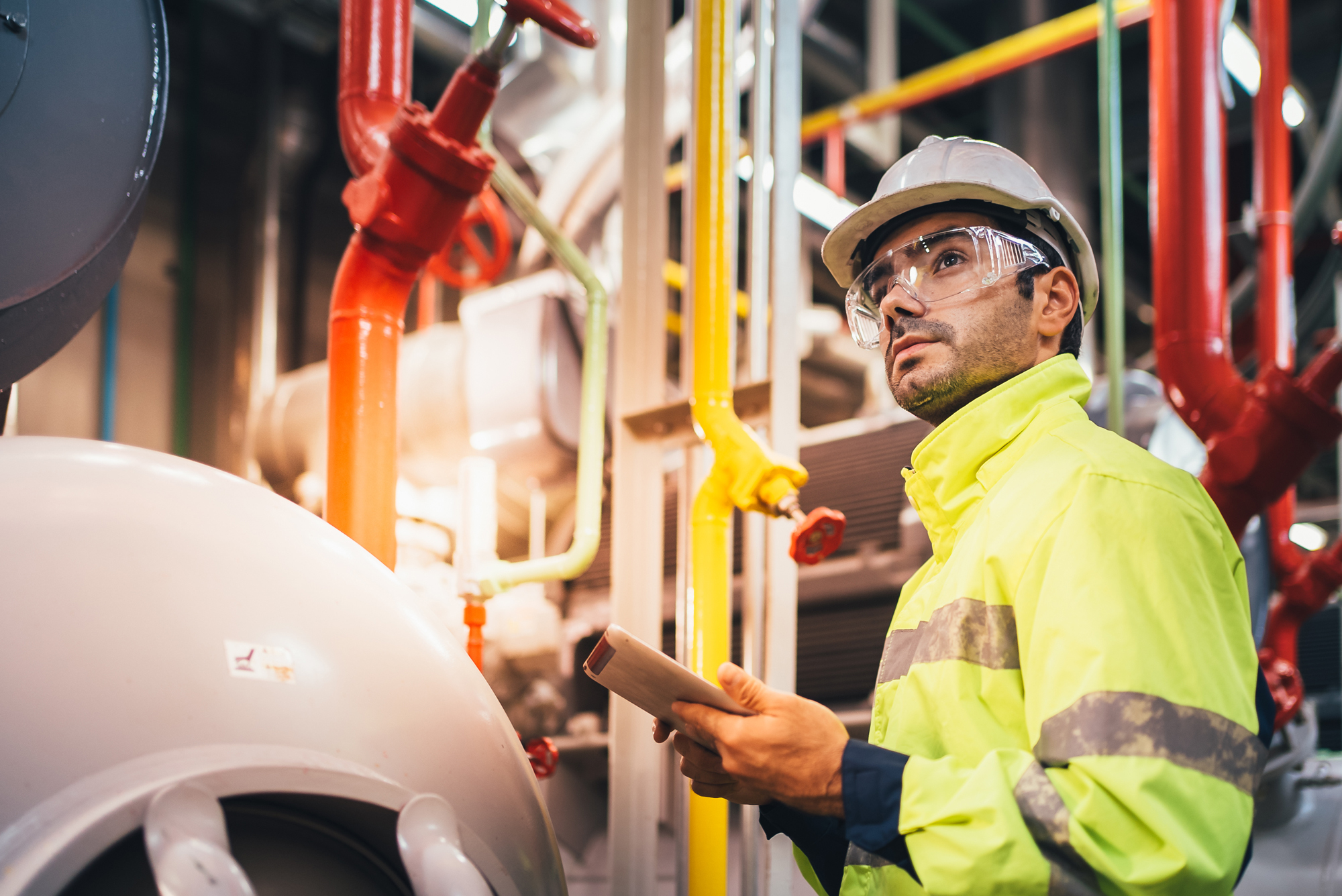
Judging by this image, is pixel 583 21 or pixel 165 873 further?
pixel 583 21

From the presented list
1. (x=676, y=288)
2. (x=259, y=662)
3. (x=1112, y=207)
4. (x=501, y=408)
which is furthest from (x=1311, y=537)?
(x=259, y=662)

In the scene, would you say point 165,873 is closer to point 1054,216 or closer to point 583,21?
point 1054,216

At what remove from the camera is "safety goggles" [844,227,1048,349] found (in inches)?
54.9

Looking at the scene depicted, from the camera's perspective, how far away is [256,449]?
4.46 metres

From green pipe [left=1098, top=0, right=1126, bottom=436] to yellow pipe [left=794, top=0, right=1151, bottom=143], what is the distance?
1.24 m

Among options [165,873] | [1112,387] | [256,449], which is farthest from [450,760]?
[256,449]

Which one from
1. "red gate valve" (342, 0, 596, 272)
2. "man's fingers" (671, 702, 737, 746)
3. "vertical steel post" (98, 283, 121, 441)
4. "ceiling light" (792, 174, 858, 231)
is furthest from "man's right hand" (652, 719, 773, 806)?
"vertical steel post" (98, 283, 121, 441)

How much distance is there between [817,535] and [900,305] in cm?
43

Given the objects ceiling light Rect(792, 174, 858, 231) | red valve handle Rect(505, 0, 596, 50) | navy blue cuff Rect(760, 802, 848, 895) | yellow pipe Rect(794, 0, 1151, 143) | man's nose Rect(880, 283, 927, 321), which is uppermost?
yellow pipe Rect(794, 0, 1151, 143)

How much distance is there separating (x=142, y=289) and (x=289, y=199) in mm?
899

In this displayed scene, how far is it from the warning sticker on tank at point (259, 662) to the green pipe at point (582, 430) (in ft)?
3.39

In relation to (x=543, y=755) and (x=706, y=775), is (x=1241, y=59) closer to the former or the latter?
(x=543, y=755)

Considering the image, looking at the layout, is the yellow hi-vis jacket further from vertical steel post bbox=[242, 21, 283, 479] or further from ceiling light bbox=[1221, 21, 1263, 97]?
vertical steel post bbox=[242, 21, 283, 479]

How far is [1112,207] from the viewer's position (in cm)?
266
